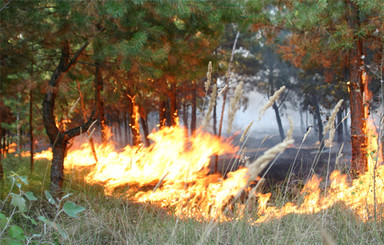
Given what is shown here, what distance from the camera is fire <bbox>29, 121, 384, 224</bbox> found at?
3.47m

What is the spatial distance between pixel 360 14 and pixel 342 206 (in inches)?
232

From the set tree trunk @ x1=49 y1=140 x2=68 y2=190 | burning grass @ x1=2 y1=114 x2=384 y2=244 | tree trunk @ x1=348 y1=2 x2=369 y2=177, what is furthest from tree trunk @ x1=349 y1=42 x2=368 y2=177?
tree trunk @ x1=49 y1=140 x2=68 y2=190

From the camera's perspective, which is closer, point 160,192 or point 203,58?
point 160,192

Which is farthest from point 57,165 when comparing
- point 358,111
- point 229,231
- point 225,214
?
point 358,111

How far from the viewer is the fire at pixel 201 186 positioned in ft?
11.4

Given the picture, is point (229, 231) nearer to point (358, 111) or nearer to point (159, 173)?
point (159, 173)

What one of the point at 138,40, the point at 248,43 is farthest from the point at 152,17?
the point at 248,43

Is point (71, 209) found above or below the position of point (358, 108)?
below

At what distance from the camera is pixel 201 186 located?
5980 millimetres

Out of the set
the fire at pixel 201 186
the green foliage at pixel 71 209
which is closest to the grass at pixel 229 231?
the fire at pixel 201 186

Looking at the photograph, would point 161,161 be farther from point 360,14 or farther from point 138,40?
point 360,14

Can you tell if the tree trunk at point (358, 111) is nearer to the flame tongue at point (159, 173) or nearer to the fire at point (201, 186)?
the fire at point (201, 186)

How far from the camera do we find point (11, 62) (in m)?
6.68

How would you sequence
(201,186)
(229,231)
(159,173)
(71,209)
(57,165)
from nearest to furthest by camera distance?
(71,209) → (229,231) → (57,165) → (201,186) → (159,173)
